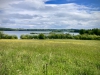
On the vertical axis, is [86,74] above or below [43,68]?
below

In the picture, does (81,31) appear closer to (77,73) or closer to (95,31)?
(95,31)

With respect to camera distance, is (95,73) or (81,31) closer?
(95,73)

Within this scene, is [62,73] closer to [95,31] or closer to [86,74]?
[86,74]

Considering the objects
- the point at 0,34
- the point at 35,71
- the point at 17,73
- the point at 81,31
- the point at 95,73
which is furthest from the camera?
the point at 81,31

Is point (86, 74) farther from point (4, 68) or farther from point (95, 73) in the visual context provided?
point (4, 68)

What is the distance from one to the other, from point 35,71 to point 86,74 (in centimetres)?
142

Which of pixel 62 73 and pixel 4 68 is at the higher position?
pixel 4 68

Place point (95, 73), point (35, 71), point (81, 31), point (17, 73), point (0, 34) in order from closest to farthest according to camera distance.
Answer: point (17, 73) → point (35, 71) → point (95, 73) → point (0, 34) → point (81, 31)

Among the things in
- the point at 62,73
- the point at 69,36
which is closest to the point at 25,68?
the point at 62,73

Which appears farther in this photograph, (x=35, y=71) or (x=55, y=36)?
(x=55, y=36)

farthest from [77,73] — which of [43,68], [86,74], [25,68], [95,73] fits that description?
[25,68]

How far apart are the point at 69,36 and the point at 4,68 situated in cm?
5839

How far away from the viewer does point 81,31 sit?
6869cm

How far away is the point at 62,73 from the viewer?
3.82 meters
